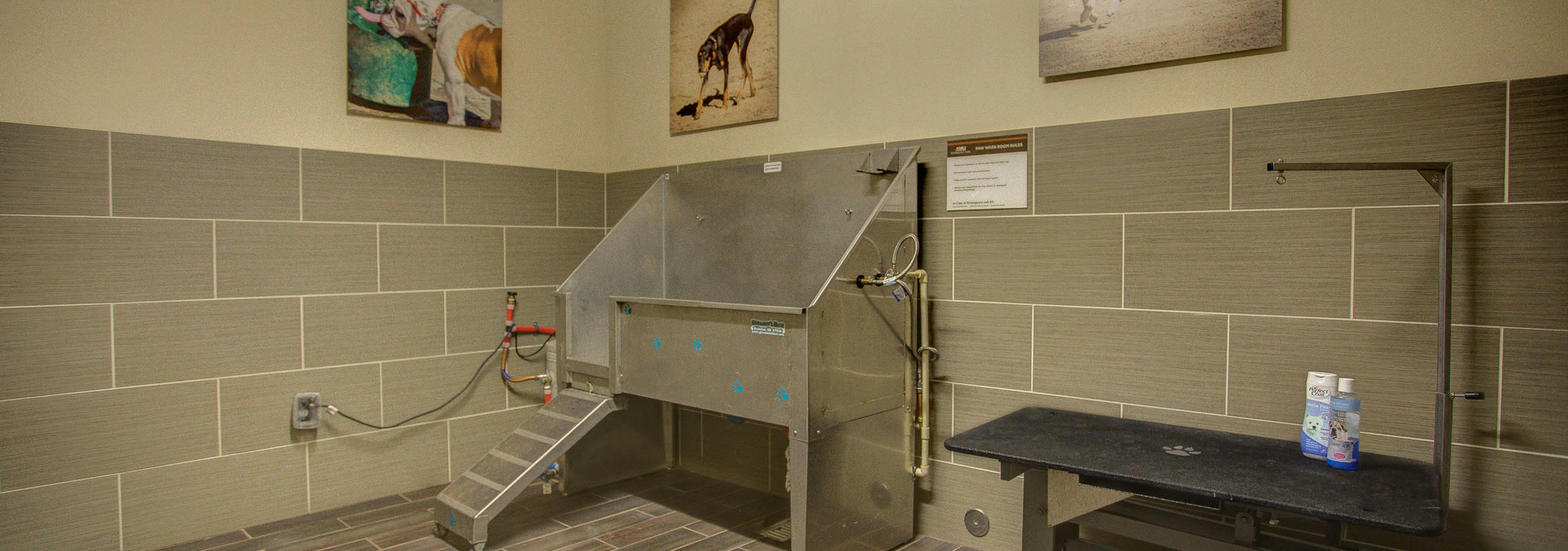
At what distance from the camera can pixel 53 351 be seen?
6.52 feet

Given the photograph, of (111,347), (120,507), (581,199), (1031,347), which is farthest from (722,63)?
(120,507)

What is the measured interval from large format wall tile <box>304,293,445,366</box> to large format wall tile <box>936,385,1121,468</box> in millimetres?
1752

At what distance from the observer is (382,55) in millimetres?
2529

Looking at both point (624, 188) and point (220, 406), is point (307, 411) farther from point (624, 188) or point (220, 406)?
point (624, 188)

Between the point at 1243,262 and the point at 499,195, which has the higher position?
the point at 499,195

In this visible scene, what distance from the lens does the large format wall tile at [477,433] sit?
2.75 metres

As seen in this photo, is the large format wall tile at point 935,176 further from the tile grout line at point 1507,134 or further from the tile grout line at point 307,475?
the tile grout line at point 307,475

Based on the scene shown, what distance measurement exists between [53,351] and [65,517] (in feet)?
1.43

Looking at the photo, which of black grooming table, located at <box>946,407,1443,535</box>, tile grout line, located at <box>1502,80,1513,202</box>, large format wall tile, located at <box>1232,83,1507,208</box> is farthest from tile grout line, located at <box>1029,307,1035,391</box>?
tile grout line, located at <box>1502,80,1513,202</box>

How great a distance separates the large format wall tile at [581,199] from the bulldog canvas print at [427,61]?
0.35 meters

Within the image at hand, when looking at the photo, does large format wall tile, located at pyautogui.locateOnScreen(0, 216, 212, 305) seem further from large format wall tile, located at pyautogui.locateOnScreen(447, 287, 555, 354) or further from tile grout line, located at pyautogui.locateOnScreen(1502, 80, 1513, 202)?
tile grout line, located at pyautogui.locateOnScreen(1502, 80, 1513, 202)

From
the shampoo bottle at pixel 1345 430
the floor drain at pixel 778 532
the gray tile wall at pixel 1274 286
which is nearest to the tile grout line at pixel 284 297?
the gray tile wall at pixel 1274 286

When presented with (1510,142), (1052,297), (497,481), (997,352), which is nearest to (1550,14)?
(1510,142)

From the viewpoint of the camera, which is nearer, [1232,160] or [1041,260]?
[1232,160]
